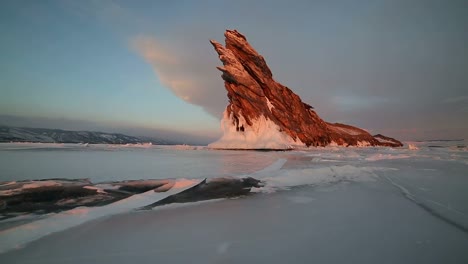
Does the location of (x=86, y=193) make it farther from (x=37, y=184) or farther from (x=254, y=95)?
(x=254, y=95)

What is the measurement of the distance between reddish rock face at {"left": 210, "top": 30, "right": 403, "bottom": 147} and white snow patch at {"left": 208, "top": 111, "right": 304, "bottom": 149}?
1.57ft

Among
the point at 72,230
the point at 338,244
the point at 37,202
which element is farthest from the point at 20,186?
the point at 338,244

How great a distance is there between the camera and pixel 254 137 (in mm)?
27516

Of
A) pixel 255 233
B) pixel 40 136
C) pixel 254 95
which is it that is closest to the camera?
pixel 255 233

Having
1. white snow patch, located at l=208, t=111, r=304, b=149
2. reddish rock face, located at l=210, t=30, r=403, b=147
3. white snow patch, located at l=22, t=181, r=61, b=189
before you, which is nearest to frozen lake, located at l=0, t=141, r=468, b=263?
white snow patch, located at l=22, t=181, r=61, b=189

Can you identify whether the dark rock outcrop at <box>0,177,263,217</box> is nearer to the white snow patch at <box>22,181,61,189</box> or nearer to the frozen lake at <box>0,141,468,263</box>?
the white snow patch at <box>22,181,61,189</box>

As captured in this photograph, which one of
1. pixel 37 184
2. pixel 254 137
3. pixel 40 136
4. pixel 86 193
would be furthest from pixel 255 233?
pixel 40 136

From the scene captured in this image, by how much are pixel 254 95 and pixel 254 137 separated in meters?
4.83

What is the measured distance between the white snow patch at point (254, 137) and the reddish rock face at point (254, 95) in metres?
0.48

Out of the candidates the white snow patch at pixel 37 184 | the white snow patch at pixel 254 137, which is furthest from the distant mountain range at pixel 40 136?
the white snow patch at pixel 37 184

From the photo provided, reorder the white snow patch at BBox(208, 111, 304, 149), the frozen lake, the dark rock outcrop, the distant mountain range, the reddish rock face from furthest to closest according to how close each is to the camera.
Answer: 1. the distant mountain range
2. the reddish rock face
3. the white snow patch at BBox(208, 111, 304, 149)
4. the dark rock outcrop
5. the frozen lake

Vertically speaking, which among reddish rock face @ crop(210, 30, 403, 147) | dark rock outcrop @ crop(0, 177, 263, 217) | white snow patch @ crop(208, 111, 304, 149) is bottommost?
dark rock outcrop @ crop(0, 177, 263, 217)

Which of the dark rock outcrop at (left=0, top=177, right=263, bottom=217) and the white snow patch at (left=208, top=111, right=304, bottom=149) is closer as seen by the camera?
the dark rock outcrop at (left=0, top=177, right=263, bottom=217)

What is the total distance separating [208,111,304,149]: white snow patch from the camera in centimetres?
2608
